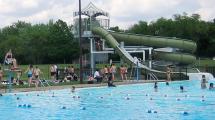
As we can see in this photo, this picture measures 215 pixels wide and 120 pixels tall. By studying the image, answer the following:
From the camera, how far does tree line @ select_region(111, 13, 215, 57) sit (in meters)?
89.8

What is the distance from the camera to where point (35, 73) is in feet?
103

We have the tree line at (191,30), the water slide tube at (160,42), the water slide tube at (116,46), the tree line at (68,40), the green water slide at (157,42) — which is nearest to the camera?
the water slide tube at (116,46)

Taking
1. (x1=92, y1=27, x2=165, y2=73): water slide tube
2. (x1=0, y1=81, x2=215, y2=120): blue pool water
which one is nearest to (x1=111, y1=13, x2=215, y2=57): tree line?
(x1=92, y1=27, x2=165, y2=73): water slide tube

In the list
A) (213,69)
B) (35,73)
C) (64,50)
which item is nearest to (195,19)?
(64,50)

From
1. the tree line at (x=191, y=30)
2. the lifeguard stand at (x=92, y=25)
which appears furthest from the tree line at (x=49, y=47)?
the lifeguard stand at (x=92, y=25)

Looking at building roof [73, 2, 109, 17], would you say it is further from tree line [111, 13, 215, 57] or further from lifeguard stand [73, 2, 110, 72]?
tree line [111, 13, 215, 57]

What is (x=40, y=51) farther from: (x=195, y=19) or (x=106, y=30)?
(x=106, y=30)

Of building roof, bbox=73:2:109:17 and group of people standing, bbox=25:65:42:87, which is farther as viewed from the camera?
building roof, bbox=73:2:109:17

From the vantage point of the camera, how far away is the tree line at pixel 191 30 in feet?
295

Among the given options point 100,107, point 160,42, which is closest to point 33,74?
point 100,107

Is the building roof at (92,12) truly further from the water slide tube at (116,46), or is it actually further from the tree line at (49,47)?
the tree line at (49,47)

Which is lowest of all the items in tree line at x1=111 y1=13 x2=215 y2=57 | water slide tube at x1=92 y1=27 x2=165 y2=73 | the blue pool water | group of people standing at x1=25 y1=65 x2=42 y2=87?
the blue pool water

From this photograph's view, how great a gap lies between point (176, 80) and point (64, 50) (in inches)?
1836

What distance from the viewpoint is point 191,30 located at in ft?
296
